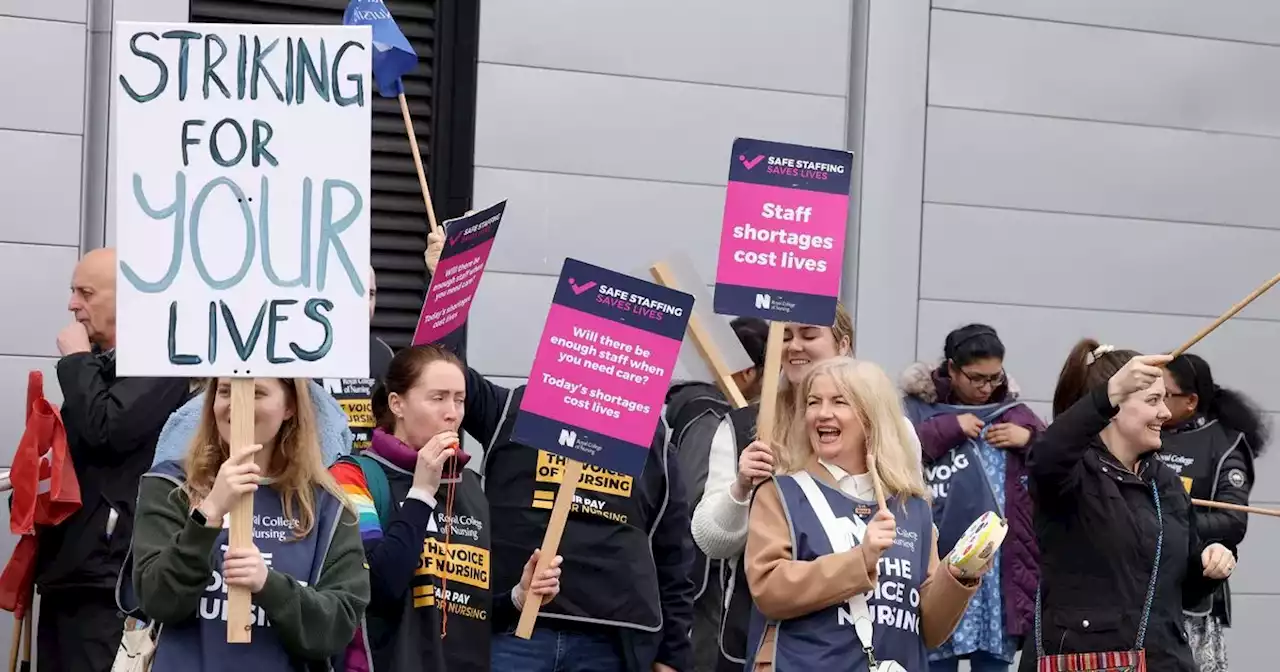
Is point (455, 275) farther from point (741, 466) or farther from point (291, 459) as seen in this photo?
point (291, 459)

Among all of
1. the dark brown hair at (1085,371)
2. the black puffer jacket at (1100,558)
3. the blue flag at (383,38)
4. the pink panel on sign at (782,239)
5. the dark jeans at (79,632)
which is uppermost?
the blue flag at (383,38)

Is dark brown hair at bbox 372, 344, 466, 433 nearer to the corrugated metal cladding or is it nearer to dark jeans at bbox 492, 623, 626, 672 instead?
dark jeans at bbox 492, 623, 626, 672

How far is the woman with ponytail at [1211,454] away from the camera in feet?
26.5

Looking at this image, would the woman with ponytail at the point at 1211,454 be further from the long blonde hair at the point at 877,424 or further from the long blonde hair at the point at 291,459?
the long blonde hair at the point at 291,459

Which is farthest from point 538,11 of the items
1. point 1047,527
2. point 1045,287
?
point 1047,527

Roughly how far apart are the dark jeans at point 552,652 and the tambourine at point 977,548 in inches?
57.0

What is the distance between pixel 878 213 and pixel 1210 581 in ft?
10.5

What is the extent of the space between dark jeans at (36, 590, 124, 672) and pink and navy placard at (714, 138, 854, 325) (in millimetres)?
2321

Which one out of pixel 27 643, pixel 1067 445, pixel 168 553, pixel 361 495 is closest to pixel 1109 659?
pixel 1067 445

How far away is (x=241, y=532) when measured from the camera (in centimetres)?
462

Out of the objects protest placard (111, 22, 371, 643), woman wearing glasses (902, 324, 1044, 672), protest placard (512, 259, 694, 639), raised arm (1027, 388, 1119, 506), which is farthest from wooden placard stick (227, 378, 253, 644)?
woman wearing glasses (902, 324, 1044, 672)

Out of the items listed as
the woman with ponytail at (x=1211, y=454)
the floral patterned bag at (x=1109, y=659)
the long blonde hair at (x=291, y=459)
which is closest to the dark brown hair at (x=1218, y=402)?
the woman with ponytail at (x=1211, y=454)

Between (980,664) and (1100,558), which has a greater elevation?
(1100,558)

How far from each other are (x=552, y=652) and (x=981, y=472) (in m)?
2.21
